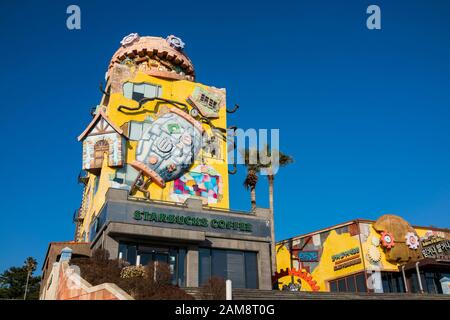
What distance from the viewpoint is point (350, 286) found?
1714 inches

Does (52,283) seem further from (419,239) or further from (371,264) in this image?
(419,239)

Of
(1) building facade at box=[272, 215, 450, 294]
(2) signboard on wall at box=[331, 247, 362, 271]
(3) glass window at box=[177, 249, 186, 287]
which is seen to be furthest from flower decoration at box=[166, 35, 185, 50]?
(2) signboard on wall at box=[331, 247, 362, 271]

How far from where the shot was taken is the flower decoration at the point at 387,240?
1721 inches

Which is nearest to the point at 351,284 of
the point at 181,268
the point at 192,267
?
the point at 192,267

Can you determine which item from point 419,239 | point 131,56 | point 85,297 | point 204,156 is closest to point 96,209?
point 204,156

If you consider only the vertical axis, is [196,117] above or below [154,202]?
above

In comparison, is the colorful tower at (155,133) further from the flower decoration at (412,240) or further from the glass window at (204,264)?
the flower decoration at (412,240)

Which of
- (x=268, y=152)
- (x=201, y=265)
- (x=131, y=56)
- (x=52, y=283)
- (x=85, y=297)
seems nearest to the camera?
(x=85, y=297)

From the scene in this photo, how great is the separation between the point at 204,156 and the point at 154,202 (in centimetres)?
977

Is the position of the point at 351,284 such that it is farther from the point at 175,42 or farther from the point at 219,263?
the point at 175,42

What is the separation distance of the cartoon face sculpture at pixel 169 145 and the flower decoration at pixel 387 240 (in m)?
18.7

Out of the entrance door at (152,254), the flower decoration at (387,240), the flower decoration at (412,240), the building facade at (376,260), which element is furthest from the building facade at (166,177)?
→ the flower decoration at (412,240)

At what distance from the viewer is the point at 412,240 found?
1759 inches

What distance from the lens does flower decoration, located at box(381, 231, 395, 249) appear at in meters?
43.7
